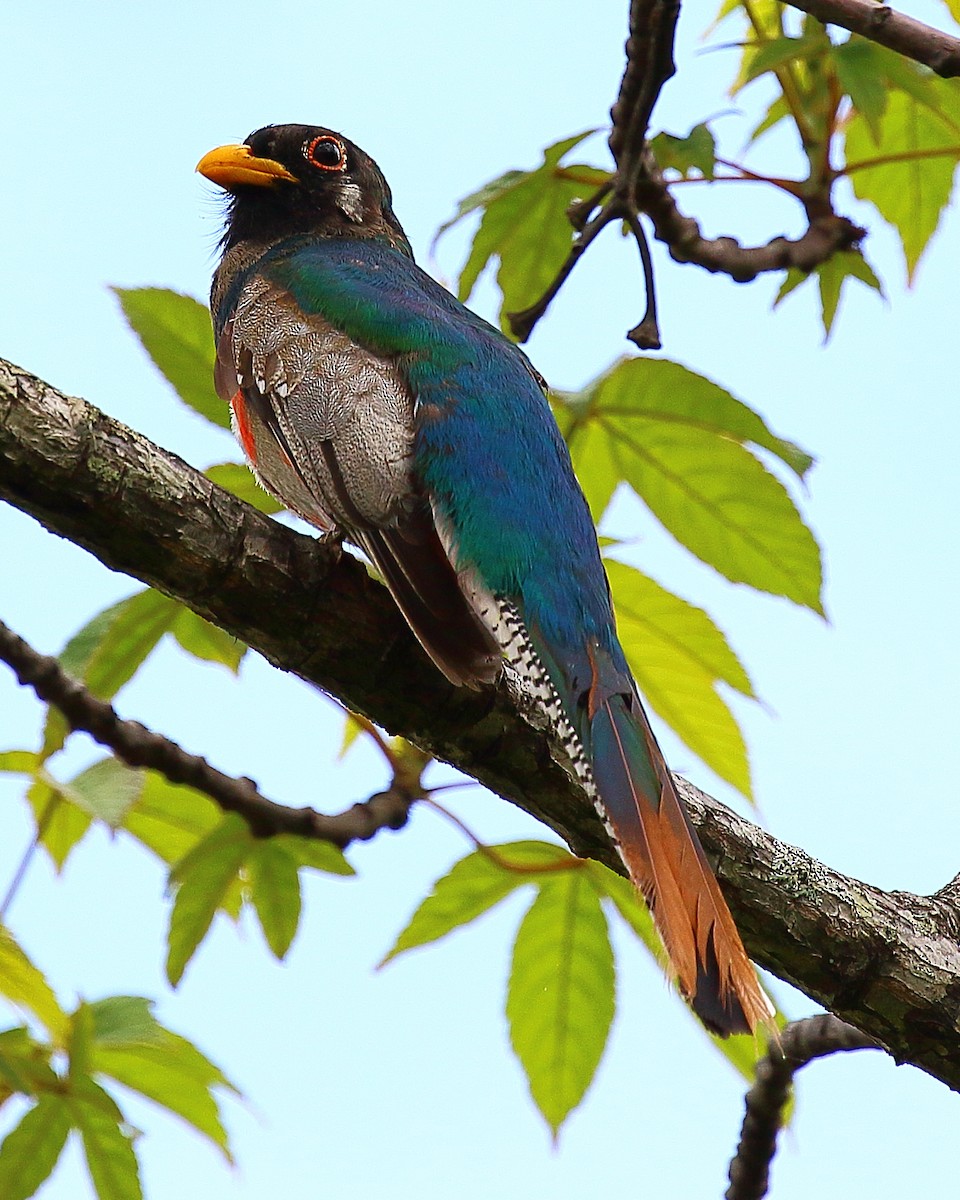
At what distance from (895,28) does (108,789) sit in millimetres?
1937

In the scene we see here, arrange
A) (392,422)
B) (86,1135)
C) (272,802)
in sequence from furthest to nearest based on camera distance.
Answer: (392,422)
(272,802)
(86,1135)

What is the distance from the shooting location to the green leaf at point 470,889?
316 cm

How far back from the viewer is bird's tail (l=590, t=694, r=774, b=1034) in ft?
8.49

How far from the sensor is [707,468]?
3270 millimetres

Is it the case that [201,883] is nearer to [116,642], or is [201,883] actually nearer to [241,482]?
[116,642]

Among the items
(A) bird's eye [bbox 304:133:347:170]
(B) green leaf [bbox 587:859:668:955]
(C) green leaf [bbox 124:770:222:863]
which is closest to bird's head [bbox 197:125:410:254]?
(A) bird's eye [bbox 304:133:347:170]

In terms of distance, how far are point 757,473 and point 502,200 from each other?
0.96 m

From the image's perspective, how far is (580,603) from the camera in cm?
319

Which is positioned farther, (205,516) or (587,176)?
(587,176)

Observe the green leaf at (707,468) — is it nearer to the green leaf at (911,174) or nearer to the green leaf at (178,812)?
the green leaf at (911,174)

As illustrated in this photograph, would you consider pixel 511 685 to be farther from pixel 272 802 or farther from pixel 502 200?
pixel 502 200

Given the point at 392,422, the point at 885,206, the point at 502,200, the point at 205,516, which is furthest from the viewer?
the point at 885,206

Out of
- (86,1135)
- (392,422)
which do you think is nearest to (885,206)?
(392,422)

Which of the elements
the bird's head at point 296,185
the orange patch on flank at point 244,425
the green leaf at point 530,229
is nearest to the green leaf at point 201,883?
the orange patch on flank at point 244,425
